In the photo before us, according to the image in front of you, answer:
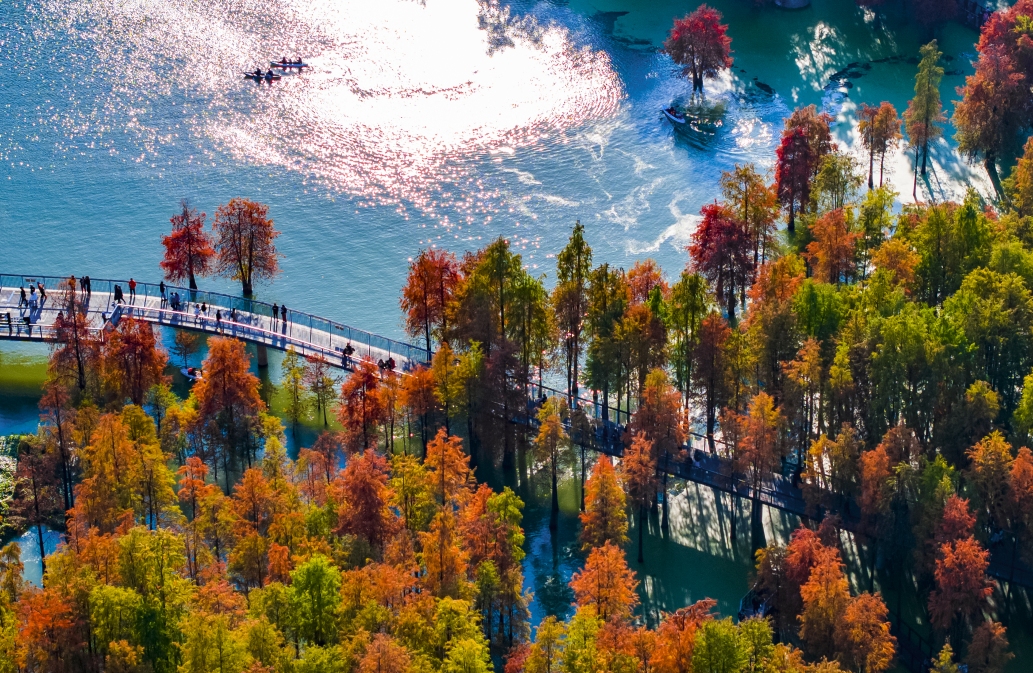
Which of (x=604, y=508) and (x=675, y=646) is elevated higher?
(x=604, y=508)

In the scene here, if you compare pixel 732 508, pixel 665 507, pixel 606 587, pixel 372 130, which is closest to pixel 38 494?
pixel 606 587

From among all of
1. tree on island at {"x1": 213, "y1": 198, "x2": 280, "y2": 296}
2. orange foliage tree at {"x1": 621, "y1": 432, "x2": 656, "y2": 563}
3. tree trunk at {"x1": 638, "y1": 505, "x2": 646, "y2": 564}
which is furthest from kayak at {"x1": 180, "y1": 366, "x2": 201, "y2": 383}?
tree trunk at {"x1": 638, "y1": 505, "x2": 646, "y2": 564}

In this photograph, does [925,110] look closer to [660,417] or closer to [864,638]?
[660,417]

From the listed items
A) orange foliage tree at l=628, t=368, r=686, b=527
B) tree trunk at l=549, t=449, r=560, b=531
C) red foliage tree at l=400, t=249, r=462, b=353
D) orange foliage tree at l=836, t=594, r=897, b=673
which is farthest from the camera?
red foliage tree at l=400, t=249, r=462, b=353

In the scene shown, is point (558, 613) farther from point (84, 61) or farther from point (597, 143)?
point (84, 61)

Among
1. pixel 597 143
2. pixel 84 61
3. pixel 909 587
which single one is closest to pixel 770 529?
pixel 909 587

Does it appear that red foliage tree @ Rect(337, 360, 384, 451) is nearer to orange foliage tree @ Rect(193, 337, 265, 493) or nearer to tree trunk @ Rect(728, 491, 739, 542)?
orange foliage tree @ Rect(193, 337, 265, 493)
